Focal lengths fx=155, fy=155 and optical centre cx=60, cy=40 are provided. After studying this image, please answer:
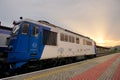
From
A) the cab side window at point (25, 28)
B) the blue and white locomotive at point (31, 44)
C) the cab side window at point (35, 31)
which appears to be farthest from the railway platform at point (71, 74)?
the cab side window at point (25, 28)

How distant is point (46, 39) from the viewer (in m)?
11.5

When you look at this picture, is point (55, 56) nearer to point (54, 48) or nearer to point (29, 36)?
point (54, 48)

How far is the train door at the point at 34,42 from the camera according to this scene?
33.0 ft

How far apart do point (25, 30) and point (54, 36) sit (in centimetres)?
331

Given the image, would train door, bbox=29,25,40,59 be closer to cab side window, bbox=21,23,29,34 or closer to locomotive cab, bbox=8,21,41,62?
locomotive cab, bbox=8,21,41,62

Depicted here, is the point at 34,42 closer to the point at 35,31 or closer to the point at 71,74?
the point at 35,31

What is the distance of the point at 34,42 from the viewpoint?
10.3m

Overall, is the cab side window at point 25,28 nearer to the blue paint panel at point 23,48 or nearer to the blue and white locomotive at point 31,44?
the blue and white locomotive at point 31,44

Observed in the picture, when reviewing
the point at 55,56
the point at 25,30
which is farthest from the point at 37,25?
the point at 55,56

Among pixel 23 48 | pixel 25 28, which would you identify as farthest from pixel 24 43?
pixel 25 28

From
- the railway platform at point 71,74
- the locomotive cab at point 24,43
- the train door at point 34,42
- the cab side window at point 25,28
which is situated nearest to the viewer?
the railway platform at point 71,74

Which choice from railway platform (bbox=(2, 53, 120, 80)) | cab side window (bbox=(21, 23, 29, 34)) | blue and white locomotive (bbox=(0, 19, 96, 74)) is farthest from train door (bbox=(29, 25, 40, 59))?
railway platform (bbox=(2, 53, 120, 80))

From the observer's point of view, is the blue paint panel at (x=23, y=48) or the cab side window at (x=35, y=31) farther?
the cab side window at (x=35, y=31)

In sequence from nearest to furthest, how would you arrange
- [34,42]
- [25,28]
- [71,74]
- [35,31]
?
[71,74], [25,28], [34,42], [35,31]
